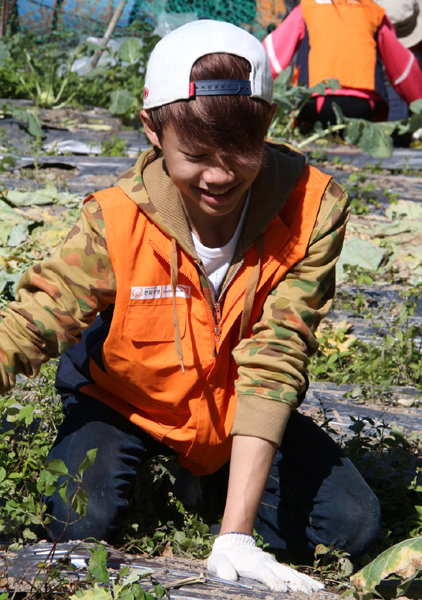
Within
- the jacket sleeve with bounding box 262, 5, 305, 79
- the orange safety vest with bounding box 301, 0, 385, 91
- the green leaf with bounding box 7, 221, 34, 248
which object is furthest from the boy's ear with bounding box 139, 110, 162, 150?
the jacket sleeve with bounding box 262, 5, 305, 79

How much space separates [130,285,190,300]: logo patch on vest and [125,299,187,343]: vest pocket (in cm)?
2

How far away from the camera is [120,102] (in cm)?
618

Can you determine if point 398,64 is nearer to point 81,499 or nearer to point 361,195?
point 361,195

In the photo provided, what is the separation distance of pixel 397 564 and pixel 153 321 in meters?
0.88

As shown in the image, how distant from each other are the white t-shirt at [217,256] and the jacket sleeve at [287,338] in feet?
0.49

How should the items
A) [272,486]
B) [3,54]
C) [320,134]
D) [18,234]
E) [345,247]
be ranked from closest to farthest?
[272,486] < [18,234] < [345,247] < [320,134] < [3,54]

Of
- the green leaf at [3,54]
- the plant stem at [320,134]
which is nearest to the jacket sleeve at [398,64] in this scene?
the plant stem at [320,134]

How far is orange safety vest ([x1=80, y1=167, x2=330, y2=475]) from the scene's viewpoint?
2.26 m

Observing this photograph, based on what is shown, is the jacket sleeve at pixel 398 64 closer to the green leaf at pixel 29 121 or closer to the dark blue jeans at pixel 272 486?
the green leaf at pixel 29 121

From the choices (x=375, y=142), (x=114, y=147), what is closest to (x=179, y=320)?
(x=114, y=147)

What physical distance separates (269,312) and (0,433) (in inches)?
39.2

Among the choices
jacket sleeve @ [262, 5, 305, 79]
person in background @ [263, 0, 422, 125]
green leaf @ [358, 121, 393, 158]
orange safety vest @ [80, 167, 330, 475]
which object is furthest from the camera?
jacket sleeve @ [262, 5, 305, 79]

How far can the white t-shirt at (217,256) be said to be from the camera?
233 centimetres

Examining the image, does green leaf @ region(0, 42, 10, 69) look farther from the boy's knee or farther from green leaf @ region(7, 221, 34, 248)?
the boy's knee
